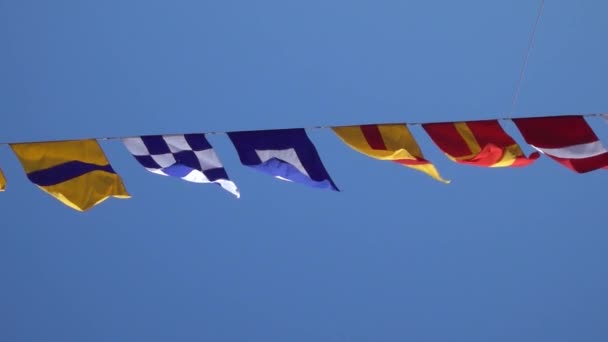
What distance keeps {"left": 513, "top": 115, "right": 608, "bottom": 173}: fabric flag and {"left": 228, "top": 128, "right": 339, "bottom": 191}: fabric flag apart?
2.11 metres

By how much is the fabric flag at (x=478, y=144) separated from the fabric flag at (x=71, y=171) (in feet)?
10.8

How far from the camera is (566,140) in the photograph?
30.0ft

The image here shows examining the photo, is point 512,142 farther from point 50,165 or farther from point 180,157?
point 50,165

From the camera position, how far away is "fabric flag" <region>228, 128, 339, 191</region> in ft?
29.5

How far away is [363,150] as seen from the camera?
29.4ft

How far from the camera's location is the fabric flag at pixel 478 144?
9.04m

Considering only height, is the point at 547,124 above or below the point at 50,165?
above

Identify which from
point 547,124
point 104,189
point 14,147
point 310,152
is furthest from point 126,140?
point 547,124

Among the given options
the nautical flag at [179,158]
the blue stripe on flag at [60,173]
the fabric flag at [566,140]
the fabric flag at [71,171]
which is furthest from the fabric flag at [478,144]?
the blue stripe on flag at [60,173]

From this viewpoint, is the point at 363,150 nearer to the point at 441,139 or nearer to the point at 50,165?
the point at 441,139

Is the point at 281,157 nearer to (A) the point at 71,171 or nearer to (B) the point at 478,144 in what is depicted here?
(B) the point at 478,144

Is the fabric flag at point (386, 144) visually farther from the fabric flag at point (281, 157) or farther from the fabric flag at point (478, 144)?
the fabric flag at point (281, 157)

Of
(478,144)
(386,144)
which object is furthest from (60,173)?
(478,144)

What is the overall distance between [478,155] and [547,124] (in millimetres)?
810
